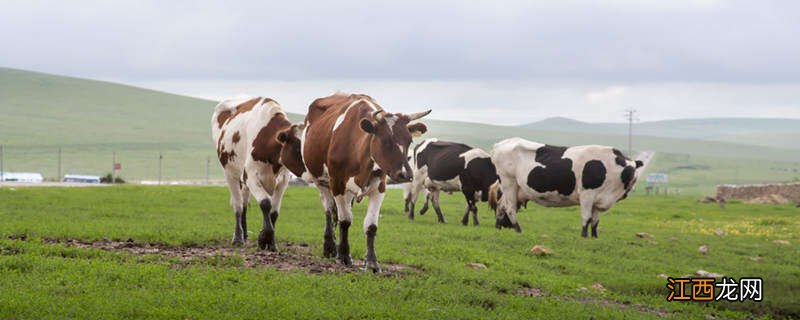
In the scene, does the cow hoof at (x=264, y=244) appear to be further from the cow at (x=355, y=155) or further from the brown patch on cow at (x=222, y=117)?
the brown patch on cow at (x=222, y=117)

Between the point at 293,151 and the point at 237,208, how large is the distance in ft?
7.67

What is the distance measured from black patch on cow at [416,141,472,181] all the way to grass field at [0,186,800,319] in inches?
71.1

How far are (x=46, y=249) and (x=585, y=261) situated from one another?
11.0m

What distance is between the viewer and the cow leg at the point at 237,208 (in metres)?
16.9

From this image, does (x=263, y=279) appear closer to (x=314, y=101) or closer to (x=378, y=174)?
(x=378, y=174)

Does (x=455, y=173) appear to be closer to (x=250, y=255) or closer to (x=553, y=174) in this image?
(x=553, y=174)

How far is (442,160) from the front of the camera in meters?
29.2

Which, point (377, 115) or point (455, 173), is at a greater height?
point (377, 115)

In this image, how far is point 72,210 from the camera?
2631cm

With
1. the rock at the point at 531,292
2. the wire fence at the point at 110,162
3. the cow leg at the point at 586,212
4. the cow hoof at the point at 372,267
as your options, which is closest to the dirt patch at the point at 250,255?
the cow hoof at the point at 372,267

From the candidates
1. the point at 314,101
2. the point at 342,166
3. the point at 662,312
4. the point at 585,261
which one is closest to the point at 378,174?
the point at 342,166

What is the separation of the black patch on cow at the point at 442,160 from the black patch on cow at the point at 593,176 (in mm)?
4804

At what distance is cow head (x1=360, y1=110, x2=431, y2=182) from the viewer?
42.0ft

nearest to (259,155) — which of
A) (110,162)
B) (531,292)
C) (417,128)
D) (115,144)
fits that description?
(417,128)
